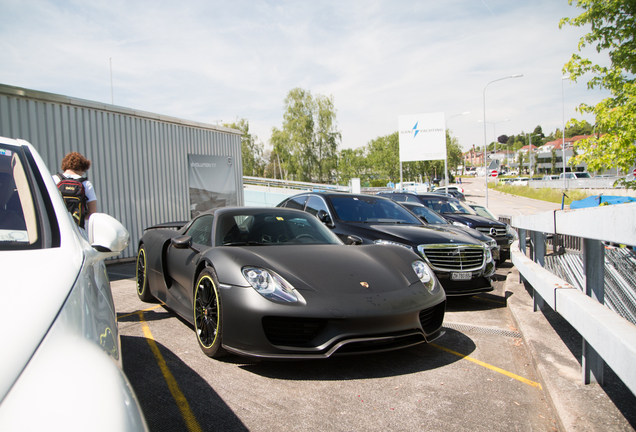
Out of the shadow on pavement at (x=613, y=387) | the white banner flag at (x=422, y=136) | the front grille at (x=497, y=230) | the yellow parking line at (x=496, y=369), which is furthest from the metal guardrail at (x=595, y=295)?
the white banner flag at (x=422, y=136)

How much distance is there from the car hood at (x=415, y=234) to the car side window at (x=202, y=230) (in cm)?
238

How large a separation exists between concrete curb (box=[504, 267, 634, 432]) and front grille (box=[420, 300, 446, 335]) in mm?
733

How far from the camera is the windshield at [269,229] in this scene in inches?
166

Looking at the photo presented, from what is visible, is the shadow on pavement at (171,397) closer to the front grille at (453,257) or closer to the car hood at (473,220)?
the front grille at (453,257)

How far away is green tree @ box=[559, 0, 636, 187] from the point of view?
8.66 m

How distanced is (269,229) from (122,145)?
7.58m

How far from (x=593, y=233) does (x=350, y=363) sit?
82.5 inches

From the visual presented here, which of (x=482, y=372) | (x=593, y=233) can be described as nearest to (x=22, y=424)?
(x=593, y=233)

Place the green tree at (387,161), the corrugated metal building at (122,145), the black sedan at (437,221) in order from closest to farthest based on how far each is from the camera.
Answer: the black sedan at (437,221)
the corrugated metal building at (122,145)
the green tree at (387,161)

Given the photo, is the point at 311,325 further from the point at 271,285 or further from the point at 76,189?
the point at 76,189

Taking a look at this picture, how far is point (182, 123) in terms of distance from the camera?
12320 mm

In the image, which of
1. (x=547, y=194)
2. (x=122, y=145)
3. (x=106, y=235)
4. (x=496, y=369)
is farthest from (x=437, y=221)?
(x=547, y=194)

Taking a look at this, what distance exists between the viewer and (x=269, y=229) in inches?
174

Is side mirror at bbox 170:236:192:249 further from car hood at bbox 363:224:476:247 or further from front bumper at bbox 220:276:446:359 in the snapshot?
car hood at bbox 363:224:476:247
